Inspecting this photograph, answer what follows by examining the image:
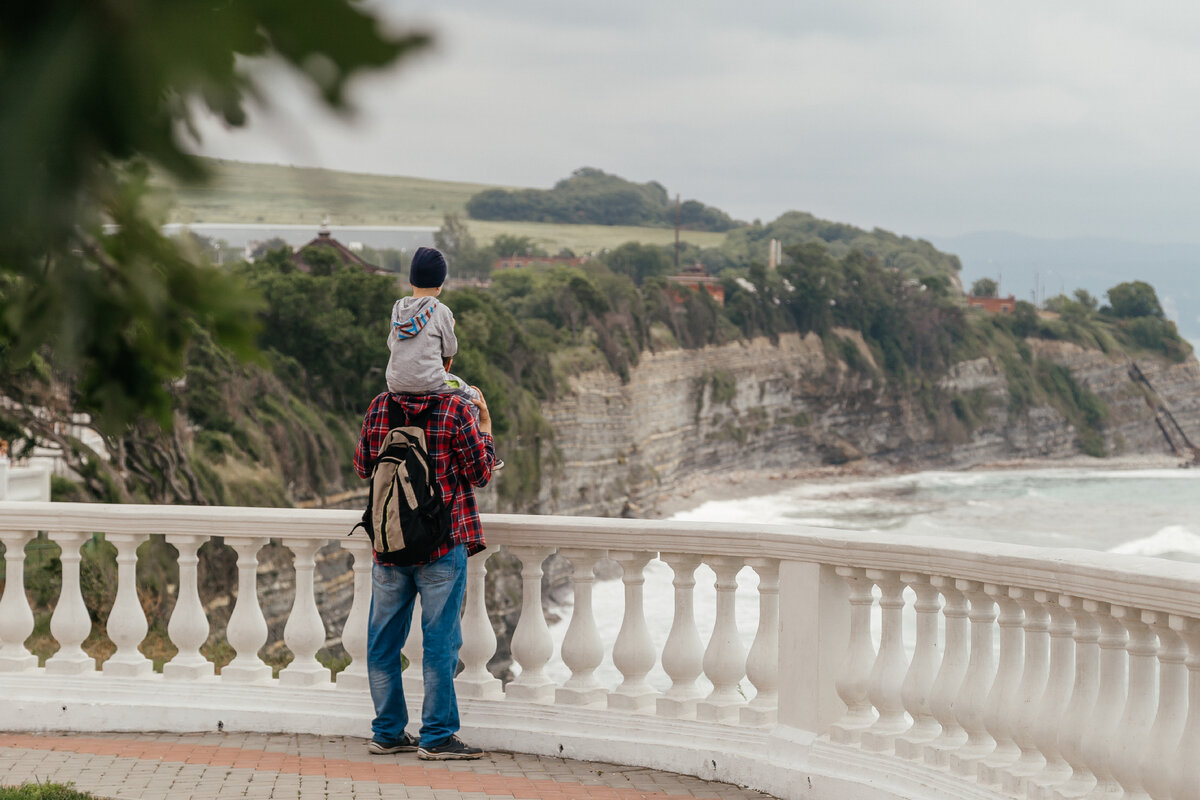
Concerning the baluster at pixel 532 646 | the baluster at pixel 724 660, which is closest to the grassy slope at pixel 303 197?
the baluster at pixel 724 660

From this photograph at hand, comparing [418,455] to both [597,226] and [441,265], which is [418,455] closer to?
[441,265]

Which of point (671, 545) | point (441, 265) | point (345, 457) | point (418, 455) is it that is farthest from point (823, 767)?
point (345, 457)

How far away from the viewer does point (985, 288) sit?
431 feet

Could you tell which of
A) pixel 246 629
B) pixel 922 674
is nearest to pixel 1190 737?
pixel 922 674

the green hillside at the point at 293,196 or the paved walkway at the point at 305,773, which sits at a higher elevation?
the green hillside at the point at 293,196

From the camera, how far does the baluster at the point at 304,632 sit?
4938mm

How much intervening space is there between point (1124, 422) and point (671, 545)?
127880 millimetres

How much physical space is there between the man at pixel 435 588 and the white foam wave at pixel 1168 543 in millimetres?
79959

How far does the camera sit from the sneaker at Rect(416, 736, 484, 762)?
450cm

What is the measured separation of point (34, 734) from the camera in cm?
498

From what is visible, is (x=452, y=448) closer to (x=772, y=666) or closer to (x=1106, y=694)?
(x=772, y=666)

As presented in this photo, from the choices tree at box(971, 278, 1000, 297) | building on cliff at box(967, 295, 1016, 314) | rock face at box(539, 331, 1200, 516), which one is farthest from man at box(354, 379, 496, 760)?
tree at box(971, 278, 1000, 297)

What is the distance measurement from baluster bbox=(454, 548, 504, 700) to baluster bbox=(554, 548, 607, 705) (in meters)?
0.28

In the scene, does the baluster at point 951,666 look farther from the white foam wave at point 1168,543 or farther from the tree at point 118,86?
the white foam wave at point 1168,543
